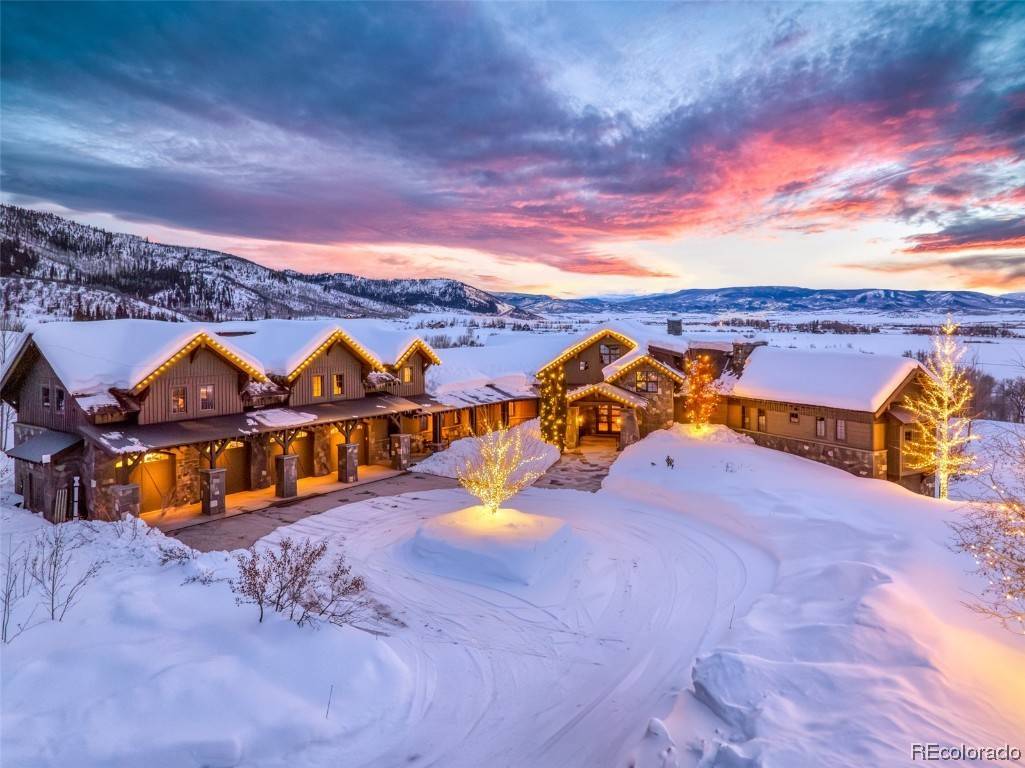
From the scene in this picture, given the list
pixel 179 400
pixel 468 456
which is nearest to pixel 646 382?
pixel 468 456

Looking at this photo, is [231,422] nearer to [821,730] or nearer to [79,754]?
[79,754]

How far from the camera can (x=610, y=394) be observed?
33.3 metres

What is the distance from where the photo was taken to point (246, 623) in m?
11.8

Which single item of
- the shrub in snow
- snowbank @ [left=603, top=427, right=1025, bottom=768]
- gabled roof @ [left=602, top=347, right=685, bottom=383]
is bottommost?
snowbank @ [left=603, top=427, right=1025, bottom=768]

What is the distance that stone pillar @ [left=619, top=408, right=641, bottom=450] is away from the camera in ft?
109

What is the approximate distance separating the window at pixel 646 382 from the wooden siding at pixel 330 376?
602 inches

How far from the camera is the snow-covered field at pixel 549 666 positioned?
28.1 feet

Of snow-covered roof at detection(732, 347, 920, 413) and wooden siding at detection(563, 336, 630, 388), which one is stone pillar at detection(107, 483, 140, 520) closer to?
A: wooden siding at detection(563, 336, 630, 388)

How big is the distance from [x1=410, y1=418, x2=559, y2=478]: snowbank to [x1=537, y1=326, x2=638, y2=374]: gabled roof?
4.37 metres

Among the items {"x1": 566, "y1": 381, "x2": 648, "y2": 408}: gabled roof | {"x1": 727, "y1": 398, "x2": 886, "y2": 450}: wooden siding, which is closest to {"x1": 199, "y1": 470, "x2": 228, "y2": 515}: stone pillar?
{"x1": 566, "y1": 381, "x2": 648, "y2": 408}: gabled roof

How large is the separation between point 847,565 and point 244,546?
17493 millimetres

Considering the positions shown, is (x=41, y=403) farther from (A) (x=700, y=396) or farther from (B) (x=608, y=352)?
(A) (x=700, y=396)

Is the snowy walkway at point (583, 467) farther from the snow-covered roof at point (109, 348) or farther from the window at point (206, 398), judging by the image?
the snow-covered roof at point (109, 348)

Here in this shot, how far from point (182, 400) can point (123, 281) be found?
4937 inches
